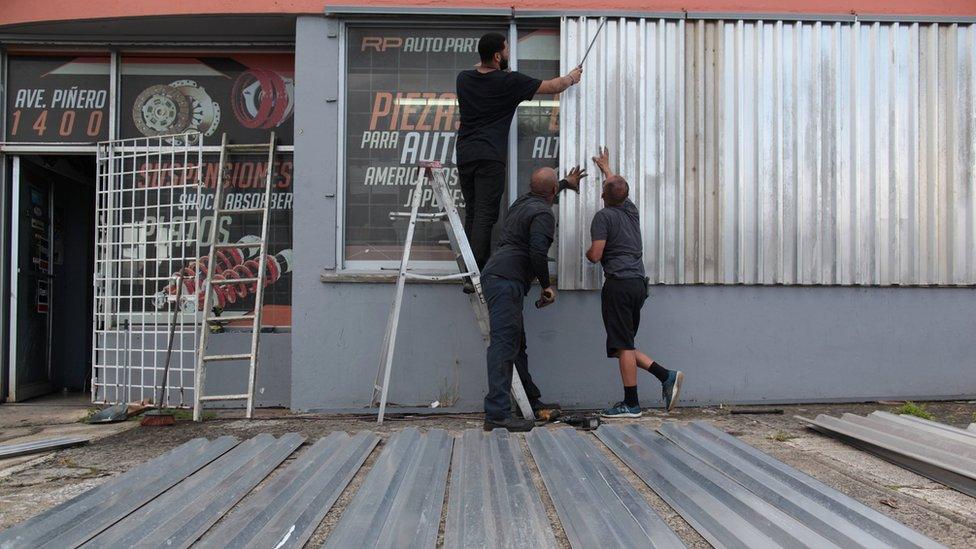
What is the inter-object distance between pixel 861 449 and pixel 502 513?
7.68ft

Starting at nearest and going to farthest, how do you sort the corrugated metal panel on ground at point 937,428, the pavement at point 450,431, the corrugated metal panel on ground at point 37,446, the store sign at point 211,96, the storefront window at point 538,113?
the pavement at point 450,431 → the corrugated metal panel on ground at point 937,428 → the corrugated metal panel on ground at point 37,446 → the storefront window at point 538,113 → the store sign at point 211,96

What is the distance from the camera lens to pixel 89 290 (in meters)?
7.18

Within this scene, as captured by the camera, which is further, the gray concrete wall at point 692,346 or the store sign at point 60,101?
the store sign at point 60,101

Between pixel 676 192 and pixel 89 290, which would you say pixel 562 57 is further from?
pixel 89 290

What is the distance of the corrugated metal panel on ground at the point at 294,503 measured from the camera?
2453 millimetres

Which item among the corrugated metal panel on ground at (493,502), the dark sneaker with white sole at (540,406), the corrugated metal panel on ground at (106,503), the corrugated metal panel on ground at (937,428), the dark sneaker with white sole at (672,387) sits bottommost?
the corrugated metal panel on ground at (106,503)

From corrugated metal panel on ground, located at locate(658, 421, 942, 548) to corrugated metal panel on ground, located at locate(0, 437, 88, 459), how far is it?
12.2ft

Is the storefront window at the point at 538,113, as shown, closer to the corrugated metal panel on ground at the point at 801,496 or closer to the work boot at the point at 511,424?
the work boot at the point at 511,424

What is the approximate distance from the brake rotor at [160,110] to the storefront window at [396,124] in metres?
1.77

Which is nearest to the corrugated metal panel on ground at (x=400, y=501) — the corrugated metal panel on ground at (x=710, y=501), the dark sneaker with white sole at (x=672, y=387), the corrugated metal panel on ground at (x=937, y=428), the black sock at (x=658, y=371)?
the corrugated metal panel on ground at (x=710, y=501)

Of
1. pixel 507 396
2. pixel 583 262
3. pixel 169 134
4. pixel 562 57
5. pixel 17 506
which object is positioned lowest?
pixel 17 506

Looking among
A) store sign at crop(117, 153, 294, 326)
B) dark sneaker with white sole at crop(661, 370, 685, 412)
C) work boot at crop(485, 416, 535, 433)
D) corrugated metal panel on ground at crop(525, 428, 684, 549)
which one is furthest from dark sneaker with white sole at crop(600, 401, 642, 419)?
store sign at crop(117, 153, 294, 326)

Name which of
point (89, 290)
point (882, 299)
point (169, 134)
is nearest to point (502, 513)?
point (882, 299)

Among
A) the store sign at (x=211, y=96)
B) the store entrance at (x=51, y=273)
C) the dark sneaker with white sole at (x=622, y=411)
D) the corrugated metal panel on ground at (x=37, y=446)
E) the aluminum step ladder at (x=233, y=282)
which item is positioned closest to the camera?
the corrugated metal panel on ground at (x=37, y=446)
